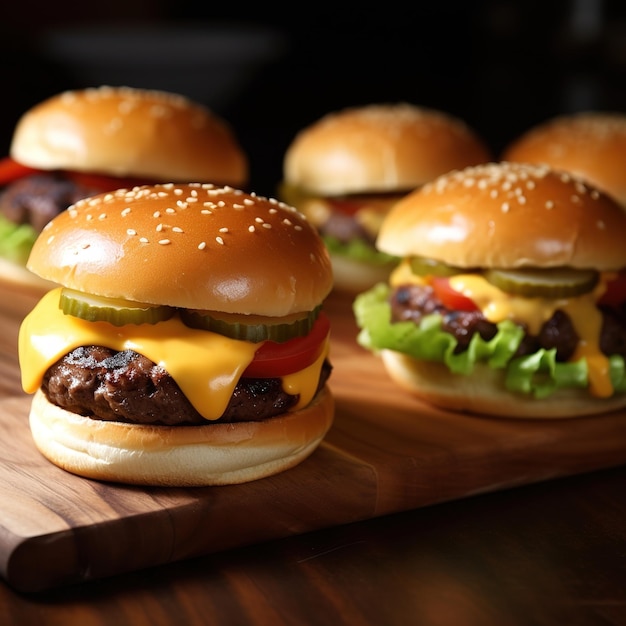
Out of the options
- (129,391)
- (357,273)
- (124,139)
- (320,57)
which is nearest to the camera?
(129,391)

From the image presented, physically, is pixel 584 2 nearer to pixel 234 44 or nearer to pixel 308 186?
pixel 234 44

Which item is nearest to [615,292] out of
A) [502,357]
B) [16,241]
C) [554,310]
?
[554,310]

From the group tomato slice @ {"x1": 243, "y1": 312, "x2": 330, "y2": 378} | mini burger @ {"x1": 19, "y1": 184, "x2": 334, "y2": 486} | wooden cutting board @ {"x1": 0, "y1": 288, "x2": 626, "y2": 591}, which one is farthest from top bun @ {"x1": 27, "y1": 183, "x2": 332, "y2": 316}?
wooden cutting board @ {"x1": 0, "y1": 288, "x2": 626, "y2": 591}

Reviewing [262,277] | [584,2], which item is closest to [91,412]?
[262,277]

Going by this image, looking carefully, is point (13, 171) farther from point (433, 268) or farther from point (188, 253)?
point (188, 253)

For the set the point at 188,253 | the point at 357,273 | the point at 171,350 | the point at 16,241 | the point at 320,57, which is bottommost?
the point at 320,57

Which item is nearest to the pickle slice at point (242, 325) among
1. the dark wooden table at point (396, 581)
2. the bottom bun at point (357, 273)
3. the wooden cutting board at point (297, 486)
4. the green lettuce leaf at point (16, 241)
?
the wooden cutting board at point (297, 486)

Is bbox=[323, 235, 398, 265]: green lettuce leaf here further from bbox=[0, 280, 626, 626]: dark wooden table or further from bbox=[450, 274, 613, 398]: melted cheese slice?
bbox=[0, 280, 626, 626]: dark wooden table
